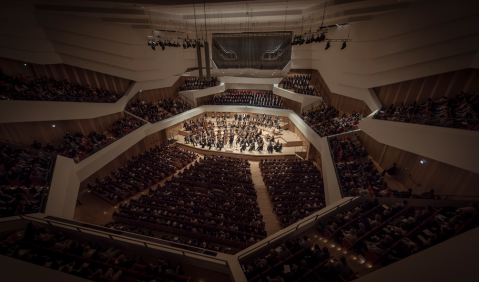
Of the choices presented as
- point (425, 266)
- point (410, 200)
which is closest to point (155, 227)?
point (425, 266)

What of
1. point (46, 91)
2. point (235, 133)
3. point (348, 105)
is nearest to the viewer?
point (46, 91)

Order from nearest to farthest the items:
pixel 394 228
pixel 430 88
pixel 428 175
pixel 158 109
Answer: pixel 394 228 → pixel 428 175 → pixel 430 88 → pixel 158 109

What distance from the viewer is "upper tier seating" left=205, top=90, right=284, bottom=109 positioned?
15828 mm

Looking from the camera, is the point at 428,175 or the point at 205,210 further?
the point at 205,210

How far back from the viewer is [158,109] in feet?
45.1

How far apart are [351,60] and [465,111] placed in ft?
19.1

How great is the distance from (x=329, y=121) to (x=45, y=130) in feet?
45.0

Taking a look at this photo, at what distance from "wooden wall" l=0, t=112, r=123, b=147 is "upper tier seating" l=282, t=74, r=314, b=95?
40.5 feet

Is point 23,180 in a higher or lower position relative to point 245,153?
higher

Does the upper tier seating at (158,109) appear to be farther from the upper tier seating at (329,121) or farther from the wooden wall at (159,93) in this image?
the upper tier seating at (329,121)

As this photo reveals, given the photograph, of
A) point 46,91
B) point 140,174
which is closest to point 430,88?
point 140,174

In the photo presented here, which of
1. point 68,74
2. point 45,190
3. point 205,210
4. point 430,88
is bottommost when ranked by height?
point 205,210

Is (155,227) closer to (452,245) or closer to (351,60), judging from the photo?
(452,245)

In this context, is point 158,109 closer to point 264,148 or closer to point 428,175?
point 264,148
